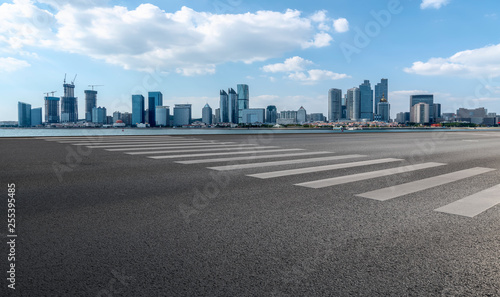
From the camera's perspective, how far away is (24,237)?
11.2 ft

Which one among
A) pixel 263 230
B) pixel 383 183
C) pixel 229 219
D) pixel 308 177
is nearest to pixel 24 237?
pixel 229 219

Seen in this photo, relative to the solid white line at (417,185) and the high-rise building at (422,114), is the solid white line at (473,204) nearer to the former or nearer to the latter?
the solid white line at (417,185)

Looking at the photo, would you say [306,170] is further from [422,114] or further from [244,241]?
[422,114]

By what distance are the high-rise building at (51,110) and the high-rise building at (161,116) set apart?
64112mm

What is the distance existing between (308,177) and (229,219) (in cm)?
342

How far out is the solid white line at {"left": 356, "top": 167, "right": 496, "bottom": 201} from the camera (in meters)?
5.53

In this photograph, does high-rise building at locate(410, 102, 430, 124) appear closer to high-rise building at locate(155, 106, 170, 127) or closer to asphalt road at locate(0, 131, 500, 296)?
high-rise building at locate(155, 106, 170, 127)

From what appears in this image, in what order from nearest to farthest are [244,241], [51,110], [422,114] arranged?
1. [244,241]
2. [422,114]
3. [51,110]

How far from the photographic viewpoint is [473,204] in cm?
499

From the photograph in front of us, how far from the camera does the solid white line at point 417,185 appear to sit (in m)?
5.53

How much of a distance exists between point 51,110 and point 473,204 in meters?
206

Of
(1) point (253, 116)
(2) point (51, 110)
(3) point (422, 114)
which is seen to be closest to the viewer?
(3) point (422, 114)

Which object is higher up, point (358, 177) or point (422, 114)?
point (422, 114)

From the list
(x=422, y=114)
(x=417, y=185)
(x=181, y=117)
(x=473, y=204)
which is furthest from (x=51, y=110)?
(x=473, y=204)
